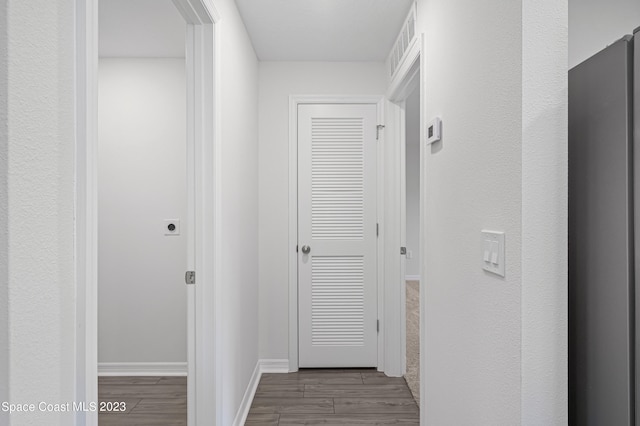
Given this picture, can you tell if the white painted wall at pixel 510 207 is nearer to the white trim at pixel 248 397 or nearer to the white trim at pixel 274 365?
the white trim at pixel 248 397

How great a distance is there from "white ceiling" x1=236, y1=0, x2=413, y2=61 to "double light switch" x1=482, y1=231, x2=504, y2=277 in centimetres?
161

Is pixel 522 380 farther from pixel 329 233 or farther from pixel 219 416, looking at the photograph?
pixel 329 233

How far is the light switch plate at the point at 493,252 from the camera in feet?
3.61

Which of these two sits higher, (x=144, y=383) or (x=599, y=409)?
(x=599, y=409)

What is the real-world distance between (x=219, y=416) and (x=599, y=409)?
59.1 inches

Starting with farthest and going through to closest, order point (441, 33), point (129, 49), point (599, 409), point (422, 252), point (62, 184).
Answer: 1. point (129, 49)
2. point (422, 252)
3. point (441, 33)
4. point (599, 409)
5. point (62, 184)

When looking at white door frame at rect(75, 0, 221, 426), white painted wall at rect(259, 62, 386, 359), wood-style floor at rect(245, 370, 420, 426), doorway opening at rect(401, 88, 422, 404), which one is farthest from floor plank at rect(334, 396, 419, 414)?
white door frame at rect(75, 0, 221, 426)

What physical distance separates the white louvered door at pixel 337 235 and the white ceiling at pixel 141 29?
1034 millimetres

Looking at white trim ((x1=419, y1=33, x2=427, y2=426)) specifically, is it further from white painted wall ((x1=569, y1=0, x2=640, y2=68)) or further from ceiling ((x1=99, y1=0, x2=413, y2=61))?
white painted wall ((x1=569, y1=0, x2=640, y2=68))

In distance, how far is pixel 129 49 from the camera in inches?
114

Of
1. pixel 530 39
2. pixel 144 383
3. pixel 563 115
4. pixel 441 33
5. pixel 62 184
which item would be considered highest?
pixel 441 33

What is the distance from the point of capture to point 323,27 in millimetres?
2504

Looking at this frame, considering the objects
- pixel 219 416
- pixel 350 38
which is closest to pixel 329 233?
pixel 350 38

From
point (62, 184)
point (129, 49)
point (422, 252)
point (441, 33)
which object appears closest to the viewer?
point (62, 184)
